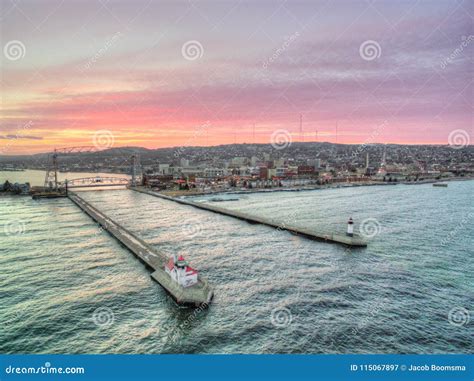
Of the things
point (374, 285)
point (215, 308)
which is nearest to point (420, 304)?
→ point (374, 285)

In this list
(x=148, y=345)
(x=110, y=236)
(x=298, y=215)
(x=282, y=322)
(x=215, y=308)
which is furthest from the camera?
(x=298, y=215)

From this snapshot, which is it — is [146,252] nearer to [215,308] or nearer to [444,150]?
[215,308]
